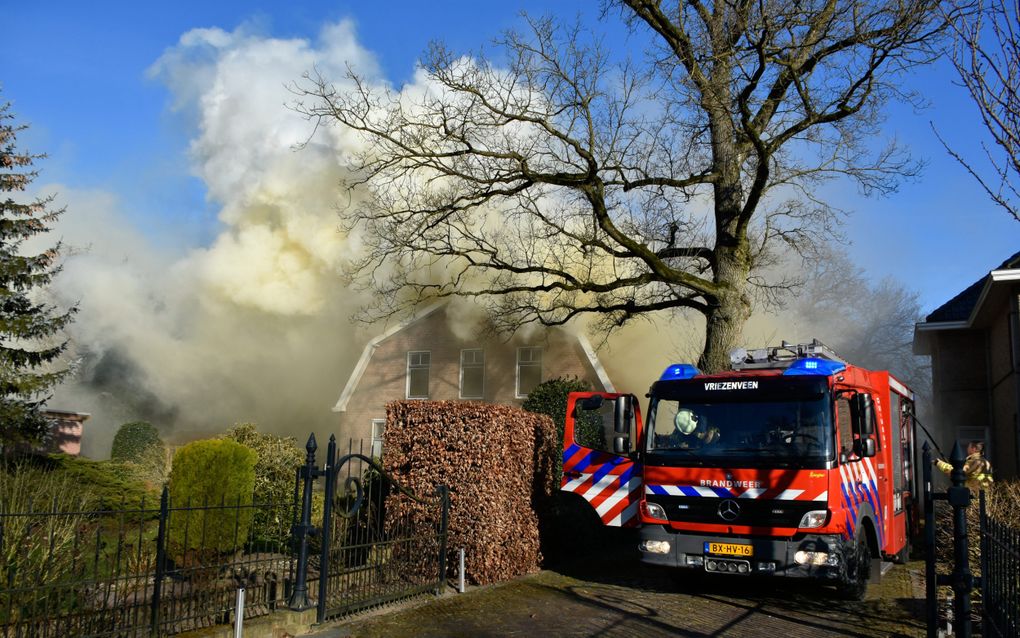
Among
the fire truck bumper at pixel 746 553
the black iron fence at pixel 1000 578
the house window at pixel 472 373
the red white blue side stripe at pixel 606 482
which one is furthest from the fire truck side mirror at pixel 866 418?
the house window at pixel 472 373

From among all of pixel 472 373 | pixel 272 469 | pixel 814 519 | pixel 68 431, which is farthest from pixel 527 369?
pixel 68 431

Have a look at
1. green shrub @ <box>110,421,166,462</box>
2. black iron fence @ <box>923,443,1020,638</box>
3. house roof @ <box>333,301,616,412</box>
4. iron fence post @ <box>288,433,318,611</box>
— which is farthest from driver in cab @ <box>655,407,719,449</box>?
green shrub @ <box>110,421,166,462</box>

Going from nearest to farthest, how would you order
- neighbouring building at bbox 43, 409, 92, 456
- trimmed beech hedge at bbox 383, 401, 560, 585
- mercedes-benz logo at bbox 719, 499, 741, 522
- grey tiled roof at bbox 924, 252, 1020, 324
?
mercedes-benz logo at bbox 719, 499, 741, 522 → trimmed beech hedge at bbox 383, 401, 560, 585 → grey tiled roof at bbox 924, 252, 1020, 324 → neighbouring building at bbox 43, 409, 92, 456

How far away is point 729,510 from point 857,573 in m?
1.42

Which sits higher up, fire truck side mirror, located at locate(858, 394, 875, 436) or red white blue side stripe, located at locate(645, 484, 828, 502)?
fire truck side mirror, located at locate(858, 394, 875, 436)

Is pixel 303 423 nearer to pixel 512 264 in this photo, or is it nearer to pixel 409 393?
pixel 409 393

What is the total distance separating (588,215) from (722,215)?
243 centimetres

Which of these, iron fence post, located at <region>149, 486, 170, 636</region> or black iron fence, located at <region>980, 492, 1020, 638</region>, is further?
iron fence post, located at <region>149, 486, 170, 636</region>

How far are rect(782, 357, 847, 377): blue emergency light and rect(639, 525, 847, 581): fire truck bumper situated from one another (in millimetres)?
1735

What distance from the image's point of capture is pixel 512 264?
16.2 metres

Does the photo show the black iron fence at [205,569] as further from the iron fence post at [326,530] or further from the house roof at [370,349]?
the house roof at [370,349]

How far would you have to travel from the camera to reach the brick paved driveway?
736 cm

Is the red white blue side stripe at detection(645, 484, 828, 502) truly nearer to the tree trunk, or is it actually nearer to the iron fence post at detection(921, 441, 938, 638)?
the iron fence post at detection(921, 441, 938, 638)

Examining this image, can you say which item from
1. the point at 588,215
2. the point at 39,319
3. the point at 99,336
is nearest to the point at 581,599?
the point at 588,215
